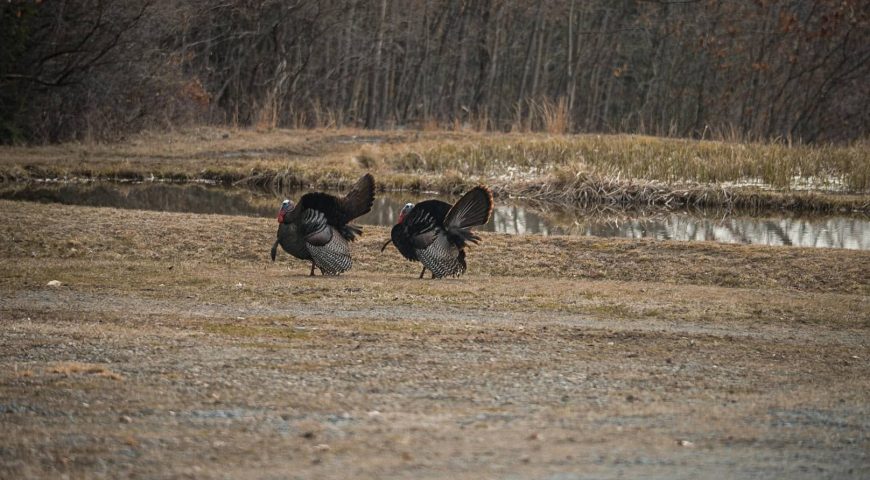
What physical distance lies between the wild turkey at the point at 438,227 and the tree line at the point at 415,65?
51.7ft

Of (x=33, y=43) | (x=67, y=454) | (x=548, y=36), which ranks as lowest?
(x=67, y=454)

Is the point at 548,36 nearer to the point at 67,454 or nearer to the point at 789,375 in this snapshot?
the point at 789,375

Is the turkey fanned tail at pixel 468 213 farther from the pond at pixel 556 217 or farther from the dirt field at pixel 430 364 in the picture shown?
the pond at pixel 556 217

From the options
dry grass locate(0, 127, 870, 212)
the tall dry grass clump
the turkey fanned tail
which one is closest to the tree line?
dry grass locate(0, 127, 870, 212)

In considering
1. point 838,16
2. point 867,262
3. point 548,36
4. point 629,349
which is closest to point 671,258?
point 867,262

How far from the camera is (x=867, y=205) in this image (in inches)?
840

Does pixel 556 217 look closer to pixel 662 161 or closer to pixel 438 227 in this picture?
pixel 662 161

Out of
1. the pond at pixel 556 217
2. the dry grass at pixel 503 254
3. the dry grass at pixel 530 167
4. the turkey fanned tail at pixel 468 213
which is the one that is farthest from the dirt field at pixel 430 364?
the dry grass at pixel 530 167

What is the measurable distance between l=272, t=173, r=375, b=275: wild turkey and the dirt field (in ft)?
1.44

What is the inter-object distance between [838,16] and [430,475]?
20.8 metres

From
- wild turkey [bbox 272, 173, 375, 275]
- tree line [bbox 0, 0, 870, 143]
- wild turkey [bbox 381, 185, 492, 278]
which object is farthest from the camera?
tree line [bbox 0, 0, 870, 143]

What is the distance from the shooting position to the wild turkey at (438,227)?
42.5 feet

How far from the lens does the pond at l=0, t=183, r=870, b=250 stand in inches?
727

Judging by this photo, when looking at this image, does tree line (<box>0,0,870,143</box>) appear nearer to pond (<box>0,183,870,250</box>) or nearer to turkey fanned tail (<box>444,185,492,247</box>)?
pond (<box>0,183,870,250</box>)
